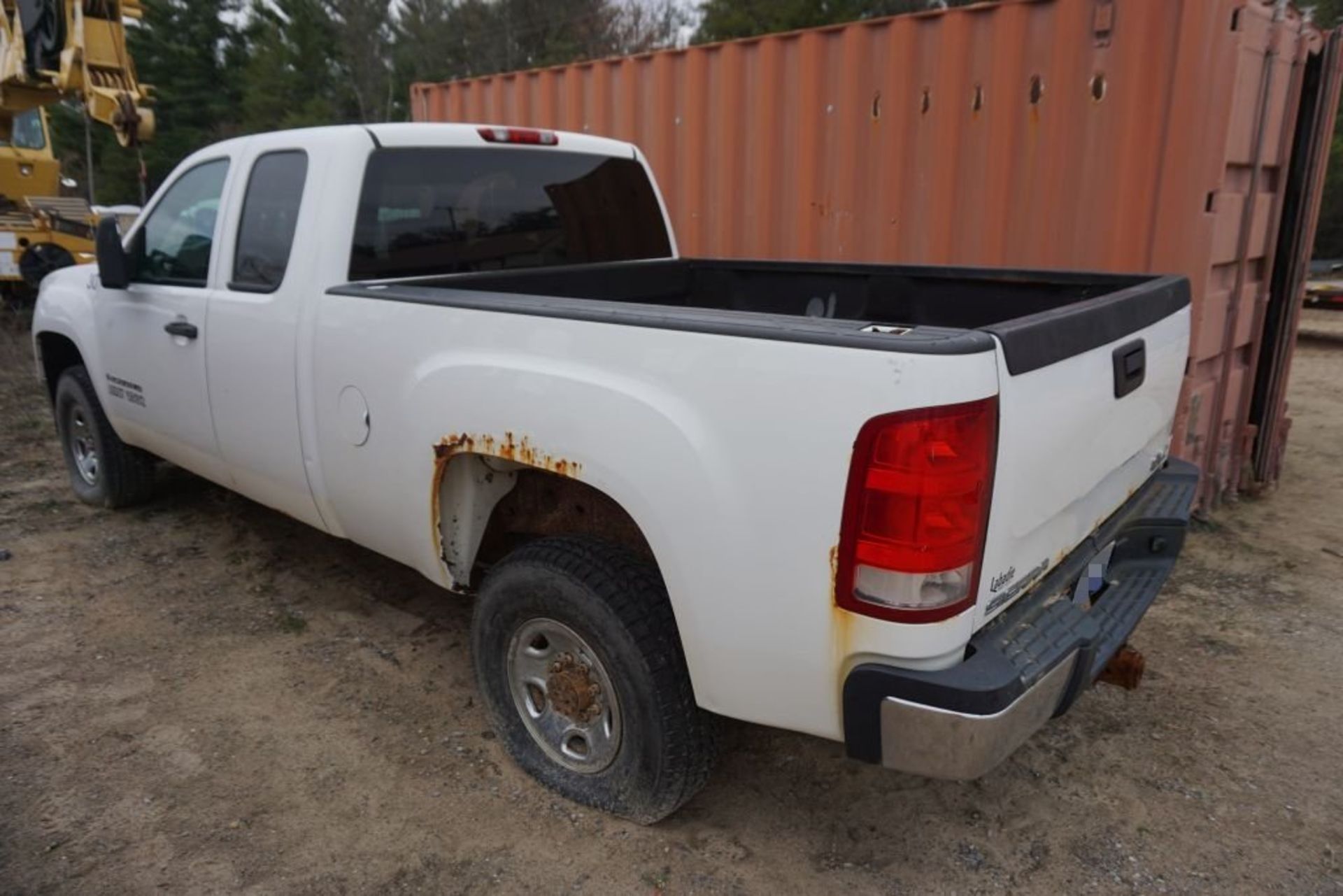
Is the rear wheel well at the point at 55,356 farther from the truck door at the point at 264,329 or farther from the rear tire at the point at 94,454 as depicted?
the truck door at the point at 264,329

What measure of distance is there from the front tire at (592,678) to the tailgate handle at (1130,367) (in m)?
1.27

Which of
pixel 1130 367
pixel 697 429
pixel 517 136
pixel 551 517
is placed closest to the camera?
pixel 697 429

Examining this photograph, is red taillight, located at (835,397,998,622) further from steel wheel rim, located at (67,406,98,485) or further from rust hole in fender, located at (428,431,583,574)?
steel wheel rim, located at (67,406,98,485)

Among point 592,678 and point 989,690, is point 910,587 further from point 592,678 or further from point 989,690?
point 592,678

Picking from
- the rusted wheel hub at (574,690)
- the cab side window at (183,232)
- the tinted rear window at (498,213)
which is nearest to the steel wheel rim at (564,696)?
the rusted wheel hub at (574,690)

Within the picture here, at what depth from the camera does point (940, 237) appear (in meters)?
5.27

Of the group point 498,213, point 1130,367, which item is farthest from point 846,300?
point 1130,367

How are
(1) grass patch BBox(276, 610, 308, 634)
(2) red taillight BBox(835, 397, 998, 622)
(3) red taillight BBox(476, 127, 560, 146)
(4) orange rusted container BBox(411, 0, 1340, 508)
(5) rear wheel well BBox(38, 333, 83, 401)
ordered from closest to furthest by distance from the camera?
(2) red taillight BBox(835, 397, 998, 622) < (3) red taillight BBox(476, 127, 560, 146) < (1) grass patch BBox(276, 610, 308, 634) < (4) orange rusted container BBox(411, 0, 1340, 508) < (5) rear wheel well BBox(38, 333, 83, 401)

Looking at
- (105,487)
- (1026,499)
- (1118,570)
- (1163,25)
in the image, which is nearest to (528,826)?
(1026,499)

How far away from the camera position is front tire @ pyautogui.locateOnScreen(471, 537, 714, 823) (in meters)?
2.44

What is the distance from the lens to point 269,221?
3451 millimetres

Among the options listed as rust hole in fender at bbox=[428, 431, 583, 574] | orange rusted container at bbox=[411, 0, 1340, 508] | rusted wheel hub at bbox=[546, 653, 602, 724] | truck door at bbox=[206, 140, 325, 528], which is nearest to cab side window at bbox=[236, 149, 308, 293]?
truck door at bbox=[206, 140, 325, 528]

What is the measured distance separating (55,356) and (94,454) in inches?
22.7

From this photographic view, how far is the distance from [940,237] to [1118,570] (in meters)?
2.87
